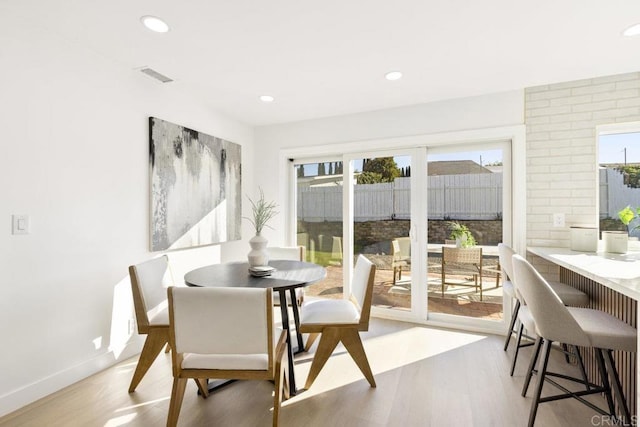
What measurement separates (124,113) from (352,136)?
7.49ft

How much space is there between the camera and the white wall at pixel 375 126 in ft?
10.1

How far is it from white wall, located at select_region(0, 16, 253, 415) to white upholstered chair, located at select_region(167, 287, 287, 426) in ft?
3.97

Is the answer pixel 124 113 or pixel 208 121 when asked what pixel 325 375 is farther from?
pixel 208 121

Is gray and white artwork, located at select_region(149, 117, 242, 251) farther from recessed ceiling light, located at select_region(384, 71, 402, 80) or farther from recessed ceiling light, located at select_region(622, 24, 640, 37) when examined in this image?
recessed ceiling light, located at select_region(622, 24, 640, 37)

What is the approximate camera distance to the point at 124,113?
102 inches

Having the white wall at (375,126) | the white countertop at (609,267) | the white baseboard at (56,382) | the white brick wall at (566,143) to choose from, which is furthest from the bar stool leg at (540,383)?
the white baseboard at (56,382)

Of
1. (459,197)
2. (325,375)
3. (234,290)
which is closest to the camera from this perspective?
(234,290)

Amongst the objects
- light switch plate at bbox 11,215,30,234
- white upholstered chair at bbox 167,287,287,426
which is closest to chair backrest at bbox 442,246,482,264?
white upholstered chair at bbox 167,287,287,426

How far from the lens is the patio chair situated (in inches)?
130

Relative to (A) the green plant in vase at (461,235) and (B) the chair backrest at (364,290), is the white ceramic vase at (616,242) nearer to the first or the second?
(A) the green plant in vase at (461,235)

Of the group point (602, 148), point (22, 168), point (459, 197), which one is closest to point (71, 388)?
point (22, 168)

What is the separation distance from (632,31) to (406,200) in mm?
2102

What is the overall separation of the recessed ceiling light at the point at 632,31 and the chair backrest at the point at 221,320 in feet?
9.12

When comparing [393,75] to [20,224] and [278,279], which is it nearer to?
[278,279]
